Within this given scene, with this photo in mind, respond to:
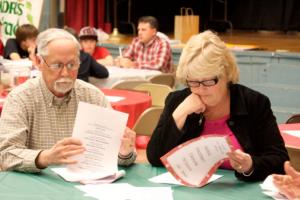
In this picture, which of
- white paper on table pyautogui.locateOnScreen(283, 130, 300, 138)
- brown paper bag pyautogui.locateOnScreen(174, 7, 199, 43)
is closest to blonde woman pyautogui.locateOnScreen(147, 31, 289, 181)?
white paper on table pyautogui.locateOnScreen(283, 130, 300, 138)

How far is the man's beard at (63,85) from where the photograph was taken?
2.77 metres

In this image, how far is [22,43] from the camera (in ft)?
24.4

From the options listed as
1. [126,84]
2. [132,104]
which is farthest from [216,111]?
[126,84]

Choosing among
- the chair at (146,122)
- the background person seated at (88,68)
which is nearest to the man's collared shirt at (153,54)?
the background person seated at (88,68)

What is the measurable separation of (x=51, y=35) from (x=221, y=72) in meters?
0.82

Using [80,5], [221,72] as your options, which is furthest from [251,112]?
[80,5]

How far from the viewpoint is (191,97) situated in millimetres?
2684

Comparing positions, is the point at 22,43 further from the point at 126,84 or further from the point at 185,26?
the point at 185,26

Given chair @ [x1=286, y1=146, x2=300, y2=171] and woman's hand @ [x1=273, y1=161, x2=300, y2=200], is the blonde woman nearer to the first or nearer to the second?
woman's hand @ [x1=273, y1=161, x2=300, y2=200]

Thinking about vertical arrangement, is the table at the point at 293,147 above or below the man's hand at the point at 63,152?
below

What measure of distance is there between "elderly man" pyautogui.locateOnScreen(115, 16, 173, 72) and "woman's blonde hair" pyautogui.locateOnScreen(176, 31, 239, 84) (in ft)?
17.0

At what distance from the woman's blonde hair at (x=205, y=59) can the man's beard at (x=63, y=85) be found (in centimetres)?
52

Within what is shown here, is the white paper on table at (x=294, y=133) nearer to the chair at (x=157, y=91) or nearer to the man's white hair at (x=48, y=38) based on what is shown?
the man's white hair at (x=48, y=38)

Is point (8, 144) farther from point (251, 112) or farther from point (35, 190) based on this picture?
point (251, 112)
